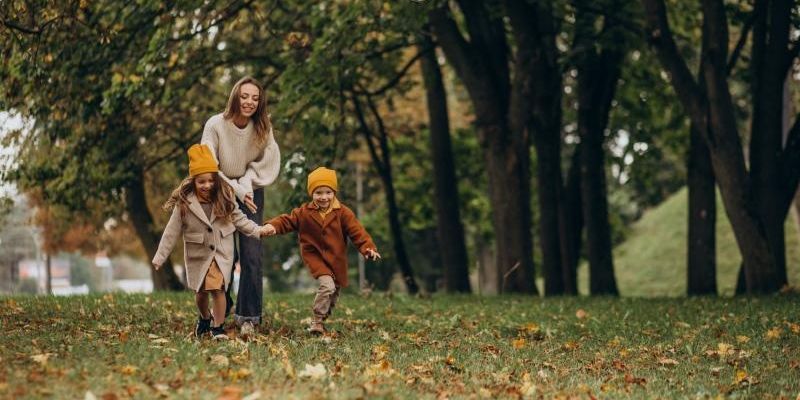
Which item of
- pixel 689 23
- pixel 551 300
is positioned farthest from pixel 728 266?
pixel 551 300

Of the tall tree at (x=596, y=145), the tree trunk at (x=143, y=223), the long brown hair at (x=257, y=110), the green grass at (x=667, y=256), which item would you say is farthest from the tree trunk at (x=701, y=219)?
the green grass at (x=667, y=256)

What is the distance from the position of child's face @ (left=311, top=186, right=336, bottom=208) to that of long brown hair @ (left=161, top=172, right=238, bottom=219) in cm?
71

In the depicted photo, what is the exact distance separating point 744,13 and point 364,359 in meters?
12.9

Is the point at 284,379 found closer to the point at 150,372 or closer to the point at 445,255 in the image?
the point at 150,372

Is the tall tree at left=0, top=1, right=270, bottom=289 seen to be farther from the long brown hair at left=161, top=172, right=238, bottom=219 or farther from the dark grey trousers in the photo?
the long brown hair at left=161, top=172, right=238, bottom=219

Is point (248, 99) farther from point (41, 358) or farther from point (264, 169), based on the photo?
point (41, 358)

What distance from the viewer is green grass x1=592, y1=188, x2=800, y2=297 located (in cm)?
3809

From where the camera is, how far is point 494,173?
19.2 m

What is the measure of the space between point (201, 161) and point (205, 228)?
525 millimetres

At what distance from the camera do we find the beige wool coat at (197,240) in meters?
8.83

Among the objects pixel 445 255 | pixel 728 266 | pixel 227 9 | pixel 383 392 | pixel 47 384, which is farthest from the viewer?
pixel 728 266

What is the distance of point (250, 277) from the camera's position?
9.74 metres

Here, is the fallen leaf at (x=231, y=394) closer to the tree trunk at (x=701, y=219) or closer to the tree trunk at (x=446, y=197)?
the tree trunk at (x=701, y=219)

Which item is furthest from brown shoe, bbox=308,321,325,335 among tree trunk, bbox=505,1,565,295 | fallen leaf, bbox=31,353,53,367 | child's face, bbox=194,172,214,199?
tree trunk, bbox=505,1,565,295
